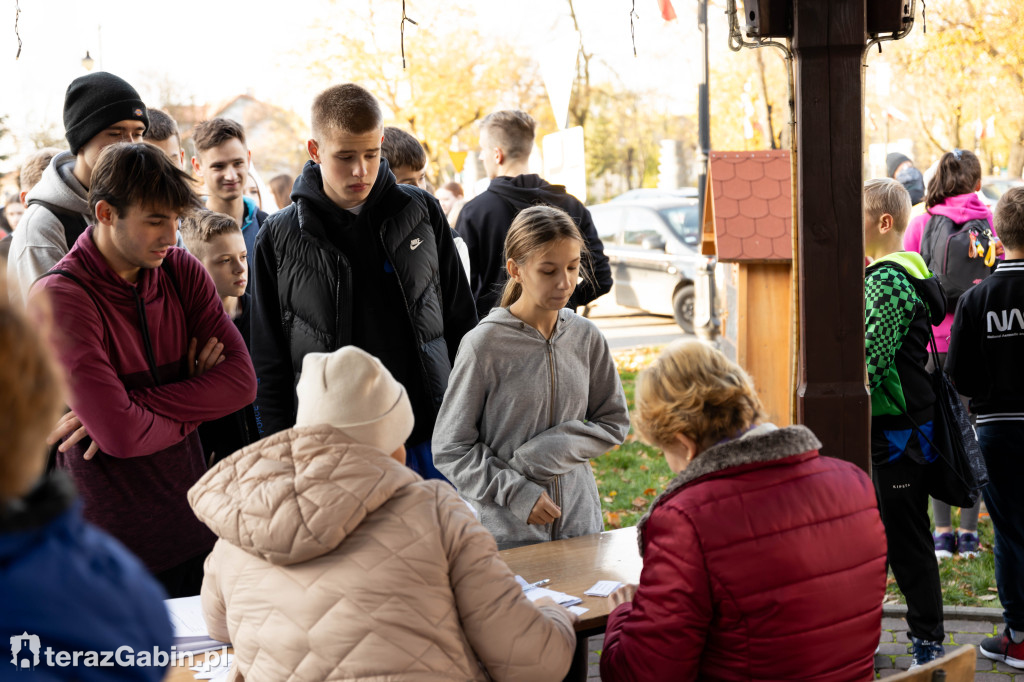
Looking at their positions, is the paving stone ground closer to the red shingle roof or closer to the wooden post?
the wooden post

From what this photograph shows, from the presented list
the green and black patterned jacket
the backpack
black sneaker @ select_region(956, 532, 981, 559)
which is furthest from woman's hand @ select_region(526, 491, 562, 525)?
the backpack

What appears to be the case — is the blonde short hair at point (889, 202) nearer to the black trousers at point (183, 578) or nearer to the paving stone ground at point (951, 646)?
the paving stone ground at point (951, 646)

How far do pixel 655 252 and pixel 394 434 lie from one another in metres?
13.1

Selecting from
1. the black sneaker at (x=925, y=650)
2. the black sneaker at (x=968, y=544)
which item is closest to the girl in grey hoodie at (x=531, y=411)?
the black sneaker at (x=925, y=650)

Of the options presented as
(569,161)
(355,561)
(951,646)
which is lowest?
(951,646)

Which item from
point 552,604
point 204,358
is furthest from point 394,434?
point 204,358

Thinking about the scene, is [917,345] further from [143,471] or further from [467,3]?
[467,3]

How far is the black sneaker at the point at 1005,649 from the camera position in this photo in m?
4.17

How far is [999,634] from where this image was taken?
4.45m

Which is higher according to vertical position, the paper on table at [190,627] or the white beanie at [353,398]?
the white beanie at [353,398]

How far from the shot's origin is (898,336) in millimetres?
3885

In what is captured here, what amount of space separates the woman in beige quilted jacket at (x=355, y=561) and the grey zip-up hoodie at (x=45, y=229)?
1701 millimetres

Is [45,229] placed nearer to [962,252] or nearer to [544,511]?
[544,511]

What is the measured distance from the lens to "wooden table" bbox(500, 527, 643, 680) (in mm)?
2488
